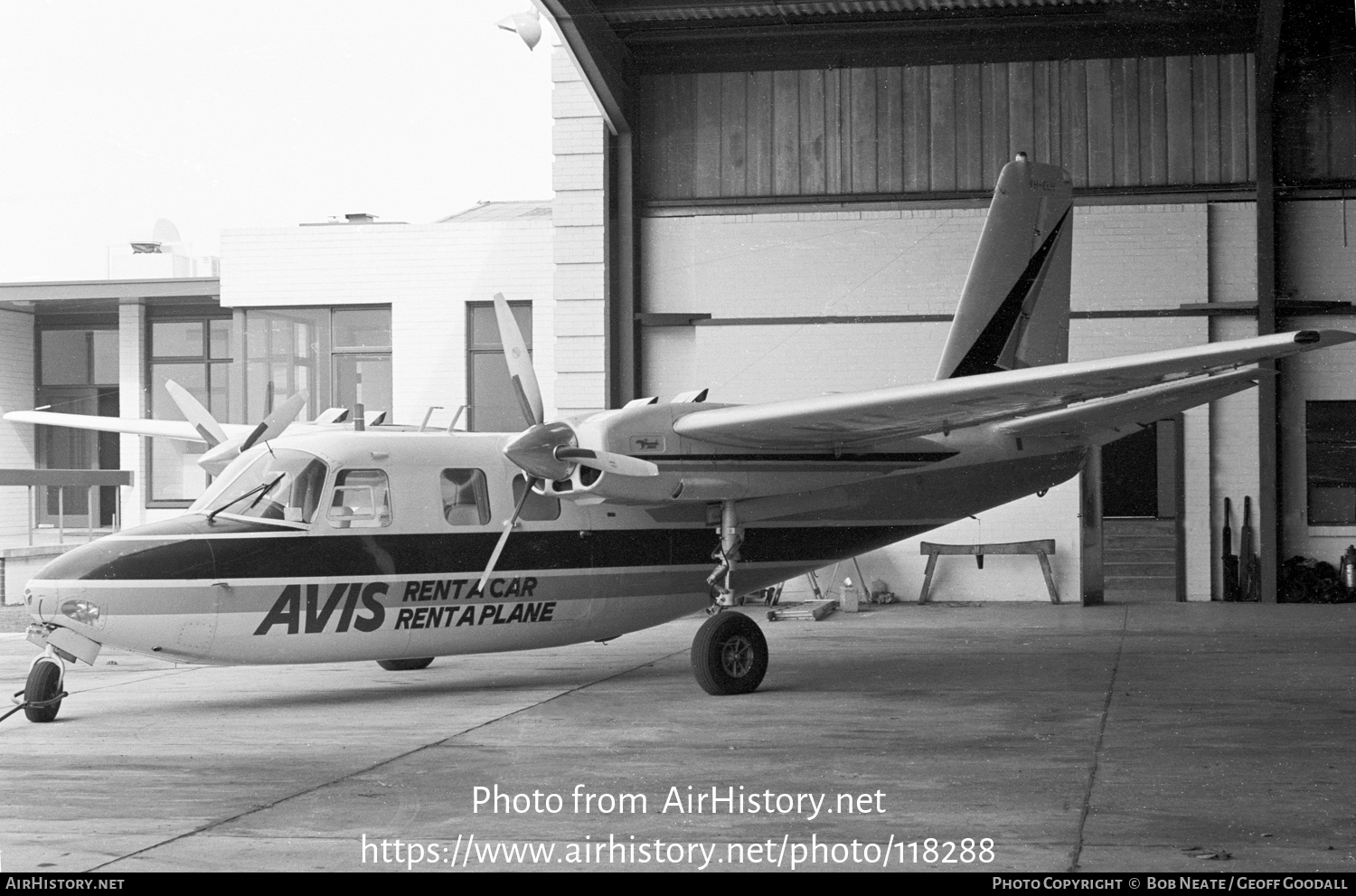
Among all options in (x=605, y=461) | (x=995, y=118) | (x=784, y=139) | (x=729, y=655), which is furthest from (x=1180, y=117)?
(x=605, y=461)

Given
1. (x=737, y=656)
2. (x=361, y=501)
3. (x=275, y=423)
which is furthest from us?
(x=275, y=423)

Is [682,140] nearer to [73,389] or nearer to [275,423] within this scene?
[275,423]

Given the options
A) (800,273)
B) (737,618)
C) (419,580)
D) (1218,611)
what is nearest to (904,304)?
(800,273)

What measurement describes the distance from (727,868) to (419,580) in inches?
226

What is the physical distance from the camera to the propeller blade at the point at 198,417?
13.3m

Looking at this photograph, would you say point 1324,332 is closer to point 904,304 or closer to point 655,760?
point 655,760

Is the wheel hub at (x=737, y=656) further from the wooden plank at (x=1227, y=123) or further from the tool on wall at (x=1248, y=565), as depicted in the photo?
the wooden plank at (x=1227, y=123)

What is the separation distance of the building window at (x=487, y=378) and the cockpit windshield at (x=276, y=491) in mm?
10833

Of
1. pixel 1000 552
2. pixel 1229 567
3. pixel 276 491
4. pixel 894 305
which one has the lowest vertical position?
pixel 1229 567

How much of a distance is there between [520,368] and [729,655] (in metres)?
3.06

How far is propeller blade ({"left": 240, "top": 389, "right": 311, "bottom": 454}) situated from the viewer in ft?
38.7

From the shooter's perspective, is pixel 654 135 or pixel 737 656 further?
pixel 654 135

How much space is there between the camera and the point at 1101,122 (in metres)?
20.1
